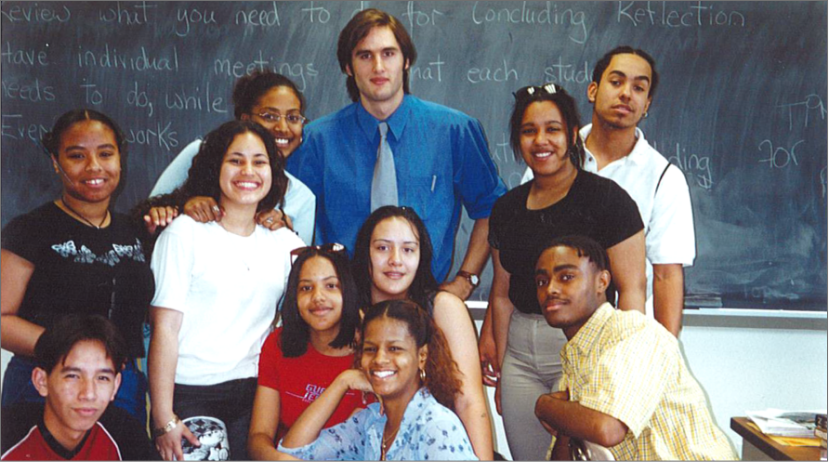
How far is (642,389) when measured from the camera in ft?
7.13

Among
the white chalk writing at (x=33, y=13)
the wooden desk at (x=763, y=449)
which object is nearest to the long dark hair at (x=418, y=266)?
the wooden desk at (x=763, y=449)

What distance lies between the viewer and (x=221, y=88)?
2.82 m

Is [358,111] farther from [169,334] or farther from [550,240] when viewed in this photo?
[169,334]

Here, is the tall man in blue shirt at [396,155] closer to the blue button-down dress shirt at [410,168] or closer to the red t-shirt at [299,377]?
the blue button-down dress shirt at [410,168]

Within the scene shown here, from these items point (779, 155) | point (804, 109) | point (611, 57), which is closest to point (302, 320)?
point (611, 57)

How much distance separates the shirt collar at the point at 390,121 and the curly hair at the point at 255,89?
0.73ft

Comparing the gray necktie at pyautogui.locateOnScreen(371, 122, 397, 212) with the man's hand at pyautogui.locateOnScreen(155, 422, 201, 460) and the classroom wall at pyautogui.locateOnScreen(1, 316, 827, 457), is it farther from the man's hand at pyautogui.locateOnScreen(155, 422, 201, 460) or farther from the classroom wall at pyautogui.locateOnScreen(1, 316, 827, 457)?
the man's hand at pyautogui.locateOnScreen(155, 422, 201, 460)

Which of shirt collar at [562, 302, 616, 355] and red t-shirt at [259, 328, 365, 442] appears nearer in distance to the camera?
shirt collar at [562, 302, 616, 355]

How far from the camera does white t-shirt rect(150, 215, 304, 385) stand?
263 centimetres

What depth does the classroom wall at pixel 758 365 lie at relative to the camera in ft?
9.15

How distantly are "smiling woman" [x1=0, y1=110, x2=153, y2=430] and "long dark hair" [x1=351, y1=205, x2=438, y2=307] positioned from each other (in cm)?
76

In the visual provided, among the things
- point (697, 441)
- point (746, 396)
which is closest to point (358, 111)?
point (697, 441)

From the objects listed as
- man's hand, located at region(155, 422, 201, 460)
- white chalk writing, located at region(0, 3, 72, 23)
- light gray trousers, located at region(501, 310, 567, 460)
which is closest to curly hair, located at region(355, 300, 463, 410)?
light gray trousers, located at region(501, 310, 567, 460)

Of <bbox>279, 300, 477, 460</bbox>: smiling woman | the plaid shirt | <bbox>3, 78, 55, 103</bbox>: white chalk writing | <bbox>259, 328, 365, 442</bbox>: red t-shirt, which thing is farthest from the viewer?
<bbox>3, 78, 55, 103</bbox>: white chalk writing
